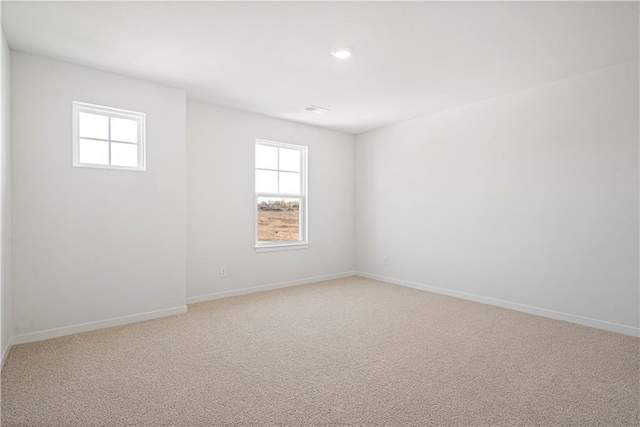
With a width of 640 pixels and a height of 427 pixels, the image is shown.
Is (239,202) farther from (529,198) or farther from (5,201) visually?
(529,198)

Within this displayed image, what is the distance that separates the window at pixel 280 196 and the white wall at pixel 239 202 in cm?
12

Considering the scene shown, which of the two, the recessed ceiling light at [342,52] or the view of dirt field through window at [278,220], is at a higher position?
the recessed ceiling light at [342,52]

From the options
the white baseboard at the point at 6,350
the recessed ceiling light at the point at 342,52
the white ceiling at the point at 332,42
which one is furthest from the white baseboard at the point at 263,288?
the recessed ceiling light at the point at 342,52

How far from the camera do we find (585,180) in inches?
137

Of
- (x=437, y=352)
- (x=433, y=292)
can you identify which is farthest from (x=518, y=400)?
(x=433, y=292)

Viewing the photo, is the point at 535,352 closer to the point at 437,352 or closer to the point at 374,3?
the point at 437,352

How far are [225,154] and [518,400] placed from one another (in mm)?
3917

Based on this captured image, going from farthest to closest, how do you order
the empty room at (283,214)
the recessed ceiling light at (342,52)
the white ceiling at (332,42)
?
the recessed ceiling light at (342,52) → the white ceiling at (332,42) → the empty room at (283,214)

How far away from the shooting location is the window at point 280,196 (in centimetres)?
501

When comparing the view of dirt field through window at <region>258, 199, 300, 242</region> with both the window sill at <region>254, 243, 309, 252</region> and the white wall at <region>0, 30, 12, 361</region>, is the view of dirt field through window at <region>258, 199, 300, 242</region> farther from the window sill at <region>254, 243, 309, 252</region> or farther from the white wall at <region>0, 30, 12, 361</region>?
the white wall at <region>0, 30, 12, 361</region>

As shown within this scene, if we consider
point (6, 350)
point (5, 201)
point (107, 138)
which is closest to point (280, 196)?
point (107, 138)

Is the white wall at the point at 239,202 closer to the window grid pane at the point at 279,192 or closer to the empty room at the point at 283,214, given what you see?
the empty room at the point at 283,214

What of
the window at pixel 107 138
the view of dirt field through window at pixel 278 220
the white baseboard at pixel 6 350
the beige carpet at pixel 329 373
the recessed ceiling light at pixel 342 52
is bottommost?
the beige carpet at pixel 329 373

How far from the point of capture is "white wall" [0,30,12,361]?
2594 mm
